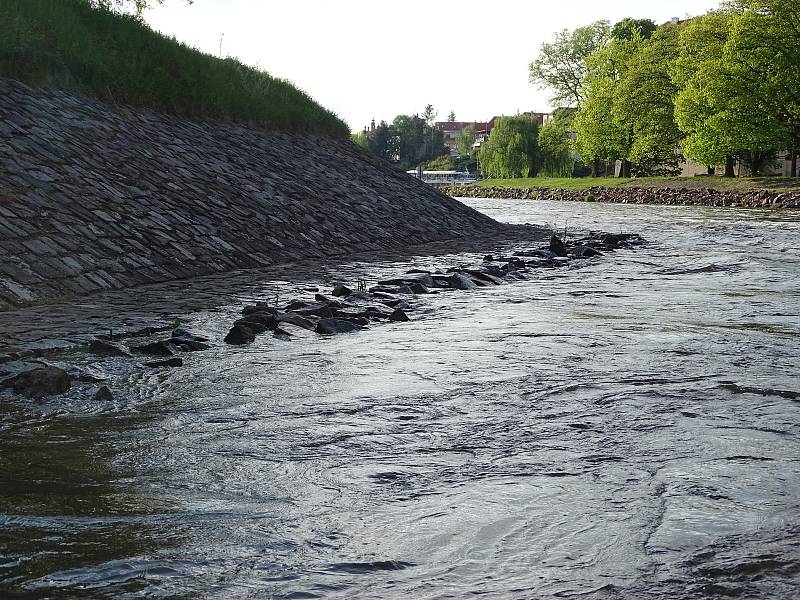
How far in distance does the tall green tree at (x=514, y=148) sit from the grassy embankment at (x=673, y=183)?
4.05m

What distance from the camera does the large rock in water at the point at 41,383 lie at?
620cm

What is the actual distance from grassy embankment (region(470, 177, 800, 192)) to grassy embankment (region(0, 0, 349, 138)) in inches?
1230

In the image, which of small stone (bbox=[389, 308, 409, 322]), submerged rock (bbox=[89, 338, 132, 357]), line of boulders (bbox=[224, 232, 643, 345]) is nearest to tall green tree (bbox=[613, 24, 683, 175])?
line of boulders (bbox=[224, 232, 643, 345])

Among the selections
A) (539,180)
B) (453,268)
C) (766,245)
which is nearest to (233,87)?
(453,268)

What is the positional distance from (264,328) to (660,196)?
48.6 meters

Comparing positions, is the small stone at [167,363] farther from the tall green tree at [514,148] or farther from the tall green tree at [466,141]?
the tall green tree at [466,141]

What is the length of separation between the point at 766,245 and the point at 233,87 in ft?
49.3

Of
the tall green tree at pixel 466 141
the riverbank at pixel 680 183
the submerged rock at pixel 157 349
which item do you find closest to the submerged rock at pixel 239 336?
the submerged rock at pixel 157 349

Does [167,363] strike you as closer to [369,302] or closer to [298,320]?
[298,320]

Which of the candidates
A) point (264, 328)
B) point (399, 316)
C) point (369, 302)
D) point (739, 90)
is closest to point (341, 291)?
point (369, 302)

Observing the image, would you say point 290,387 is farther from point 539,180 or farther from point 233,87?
point 539,180

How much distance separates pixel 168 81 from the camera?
69.2 ft

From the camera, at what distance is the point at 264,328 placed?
9.28 metres

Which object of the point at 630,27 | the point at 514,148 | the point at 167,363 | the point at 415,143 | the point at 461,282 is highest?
the point at 630,27
